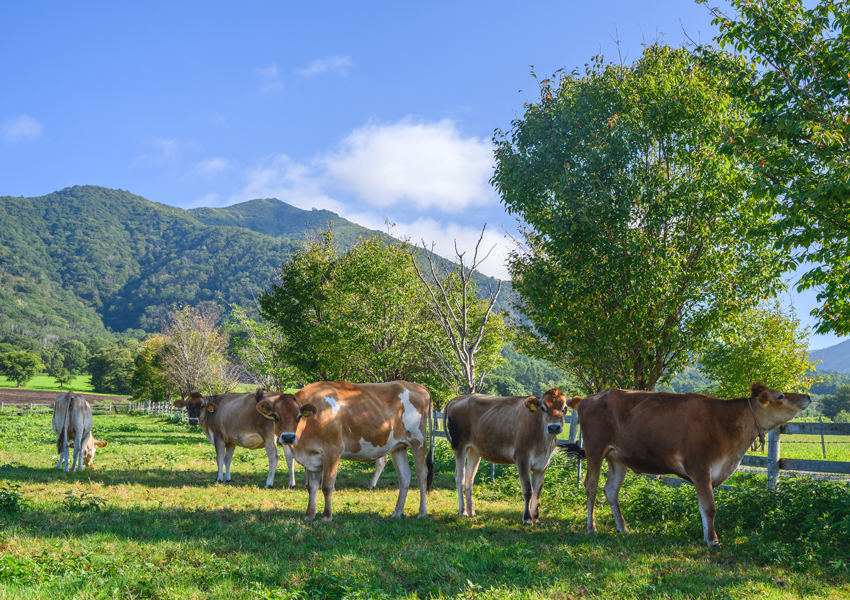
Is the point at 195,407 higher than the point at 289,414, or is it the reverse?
the point at 289,414

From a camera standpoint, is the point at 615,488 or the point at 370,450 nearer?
the point at 615,488

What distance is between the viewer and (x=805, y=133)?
8.53m

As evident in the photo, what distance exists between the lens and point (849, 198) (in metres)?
7.36

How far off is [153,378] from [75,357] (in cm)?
7518

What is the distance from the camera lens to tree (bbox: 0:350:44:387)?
8750 centimetres

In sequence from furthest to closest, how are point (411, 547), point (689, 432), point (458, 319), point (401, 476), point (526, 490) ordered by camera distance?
point (458, 319) → point (401, 476) → point (526, 490) → point (689, 432) → point (411, 547)

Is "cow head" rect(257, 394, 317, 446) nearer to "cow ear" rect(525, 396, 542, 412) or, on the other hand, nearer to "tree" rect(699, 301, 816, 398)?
"cow ear" rect(525, 396, 542, 412)

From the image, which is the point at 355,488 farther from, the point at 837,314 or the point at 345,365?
the point at 345,365

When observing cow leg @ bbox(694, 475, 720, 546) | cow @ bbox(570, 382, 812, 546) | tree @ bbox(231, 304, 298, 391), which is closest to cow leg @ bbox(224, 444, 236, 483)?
cow @ bbox(570, 382, 812, 546)

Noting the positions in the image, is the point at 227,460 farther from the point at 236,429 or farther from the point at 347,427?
the point at 347,427

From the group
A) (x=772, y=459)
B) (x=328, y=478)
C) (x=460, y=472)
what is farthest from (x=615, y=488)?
(x=328, y=478)

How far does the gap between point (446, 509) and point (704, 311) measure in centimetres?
738

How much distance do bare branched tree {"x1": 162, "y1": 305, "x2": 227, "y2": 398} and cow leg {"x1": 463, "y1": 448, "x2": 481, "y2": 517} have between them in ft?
130

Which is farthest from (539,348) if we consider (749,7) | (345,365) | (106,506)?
(106,506)
